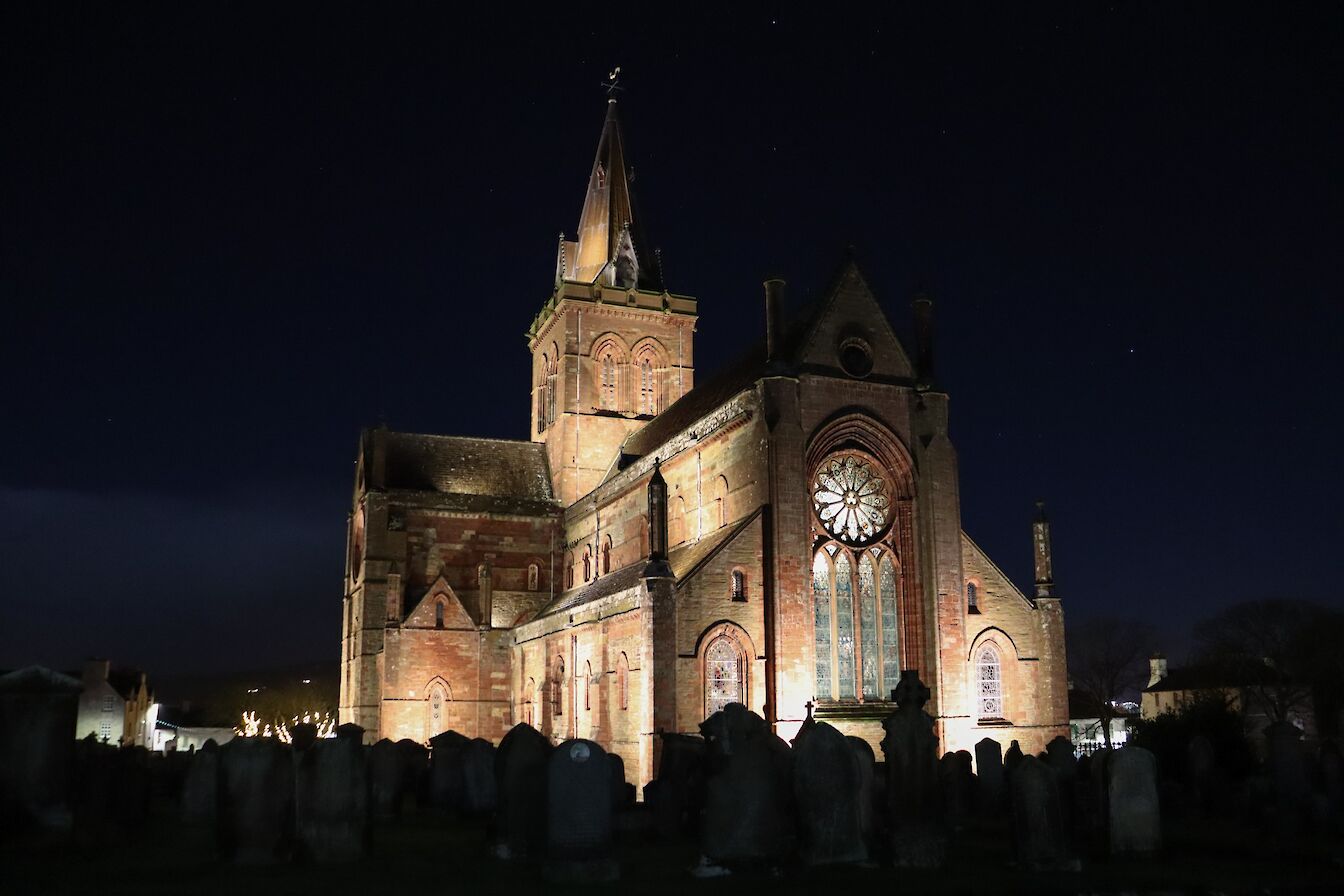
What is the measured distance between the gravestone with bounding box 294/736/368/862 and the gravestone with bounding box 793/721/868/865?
5.77 metres

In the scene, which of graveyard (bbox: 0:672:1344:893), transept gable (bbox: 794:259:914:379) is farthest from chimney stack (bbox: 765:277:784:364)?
graveyard (bbox: 0:672:1344:893)

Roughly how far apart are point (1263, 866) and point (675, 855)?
7.99 m

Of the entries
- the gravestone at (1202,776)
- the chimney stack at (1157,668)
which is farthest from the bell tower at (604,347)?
the chimney stack at (1157,668)

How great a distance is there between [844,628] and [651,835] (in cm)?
1558

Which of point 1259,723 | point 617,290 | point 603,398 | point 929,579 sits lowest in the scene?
point 1259,723

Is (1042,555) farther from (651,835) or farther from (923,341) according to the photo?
(651,835)

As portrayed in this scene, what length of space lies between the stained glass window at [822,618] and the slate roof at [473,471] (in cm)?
1835

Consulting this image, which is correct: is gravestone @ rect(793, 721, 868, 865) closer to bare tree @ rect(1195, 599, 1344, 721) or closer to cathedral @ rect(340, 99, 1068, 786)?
cathedral @ rect(340, 99, 1068, 786)

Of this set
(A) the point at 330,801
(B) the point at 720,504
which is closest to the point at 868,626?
(B) the point at 720,504

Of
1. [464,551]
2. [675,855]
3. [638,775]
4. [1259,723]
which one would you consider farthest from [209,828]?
[1259,723]

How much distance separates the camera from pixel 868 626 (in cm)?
3450

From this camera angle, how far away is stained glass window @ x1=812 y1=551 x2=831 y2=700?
109 feet

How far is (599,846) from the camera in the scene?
47.1ft

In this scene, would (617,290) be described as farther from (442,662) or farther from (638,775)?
(638,775)
